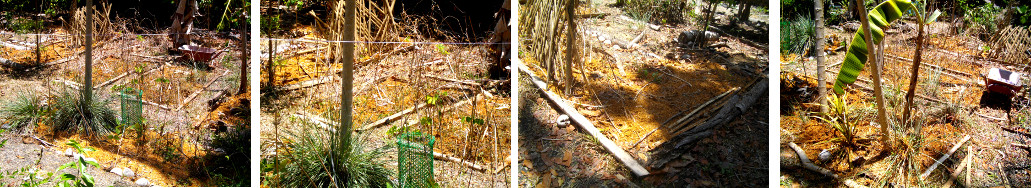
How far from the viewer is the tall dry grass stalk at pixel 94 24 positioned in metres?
2.80

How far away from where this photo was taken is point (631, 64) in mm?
2705

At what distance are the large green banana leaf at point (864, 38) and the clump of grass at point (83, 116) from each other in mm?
2849

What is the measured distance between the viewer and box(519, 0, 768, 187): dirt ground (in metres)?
2.64

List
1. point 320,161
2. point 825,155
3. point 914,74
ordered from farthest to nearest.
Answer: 1. point 320,161
2. point 825,155
3. point 914,74

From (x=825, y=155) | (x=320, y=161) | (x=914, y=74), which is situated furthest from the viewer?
(x=320, y=161)

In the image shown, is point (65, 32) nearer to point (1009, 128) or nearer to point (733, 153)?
point (733, 153)

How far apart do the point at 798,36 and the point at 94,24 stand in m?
2.76

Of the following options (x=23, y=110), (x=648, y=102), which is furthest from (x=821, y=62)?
(x=23, y=110)

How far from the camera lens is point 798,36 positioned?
272 centimetres

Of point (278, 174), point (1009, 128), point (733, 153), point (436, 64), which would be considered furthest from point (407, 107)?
point (1009, 128)

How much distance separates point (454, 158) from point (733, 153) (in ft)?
3.53

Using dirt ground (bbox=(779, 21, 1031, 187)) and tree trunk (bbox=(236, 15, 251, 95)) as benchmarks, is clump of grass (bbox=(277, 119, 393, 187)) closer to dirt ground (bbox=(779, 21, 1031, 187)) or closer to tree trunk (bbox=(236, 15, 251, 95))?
tree trunk (bbox=(236, 15, 251, 95))

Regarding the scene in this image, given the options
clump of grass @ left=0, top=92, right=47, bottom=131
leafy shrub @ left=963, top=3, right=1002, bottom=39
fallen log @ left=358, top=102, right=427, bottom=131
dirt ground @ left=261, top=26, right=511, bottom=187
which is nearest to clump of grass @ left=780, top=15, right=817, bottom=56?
leafy shrub @ left=963, top=3, right=1002, bottom=39

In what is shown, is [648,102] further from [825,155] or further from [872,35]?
[872,35]
